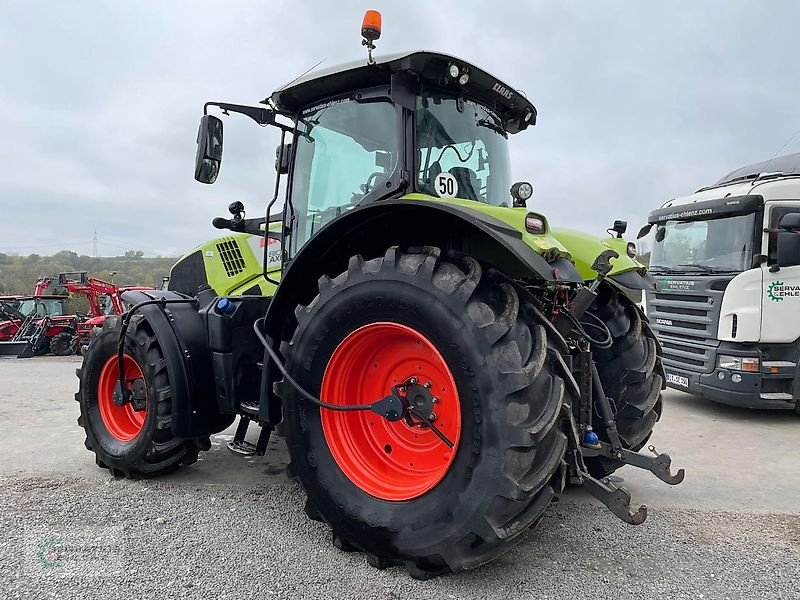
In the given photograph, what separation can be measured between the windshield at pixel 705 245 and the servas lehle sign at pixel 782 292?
0.39 meters

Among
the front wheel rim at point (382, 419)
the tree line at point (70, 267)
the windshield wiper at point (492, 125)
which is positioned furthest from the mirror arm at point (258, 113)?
the tree line at point (70, 267)

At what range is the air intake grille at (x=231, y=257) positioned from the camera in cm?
461

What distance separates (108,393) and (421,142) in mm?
3030

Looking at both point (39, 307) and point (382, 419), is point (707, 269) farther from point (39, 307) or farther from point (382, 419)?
point (39, 307)

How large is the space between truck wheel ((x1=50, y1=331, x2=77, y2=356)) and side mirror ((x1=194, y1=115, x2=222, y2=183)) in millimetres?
14883

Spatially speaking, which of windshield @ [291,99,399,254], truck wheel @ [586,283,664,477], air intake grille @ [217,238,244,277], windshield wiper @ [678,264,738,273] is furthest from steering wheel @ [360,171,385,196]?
windshield wiper @ [678,264,738,273]

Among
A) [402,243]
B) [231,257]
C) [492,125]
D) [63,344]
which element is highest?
[492,125]

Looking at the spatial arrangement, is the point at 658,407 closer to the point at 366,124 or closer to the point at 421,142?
the point at 421,142

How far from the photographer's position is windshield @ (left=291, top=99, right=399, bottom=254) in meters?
3.45

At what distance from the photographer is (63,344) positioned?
16422mm

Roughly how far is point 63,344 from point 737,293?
16443 mm

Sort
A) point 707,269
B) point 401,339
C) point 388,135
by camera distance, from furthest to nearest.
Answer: point 707,269 < point 388,135 < point 401,339

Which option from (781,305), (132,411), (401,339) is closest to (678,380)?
(781,305)

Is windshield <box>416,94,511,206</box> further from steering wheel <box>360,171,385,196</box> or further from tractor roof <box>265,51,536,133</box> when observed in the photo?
steering wheel <box>360,171,385,196</box>
